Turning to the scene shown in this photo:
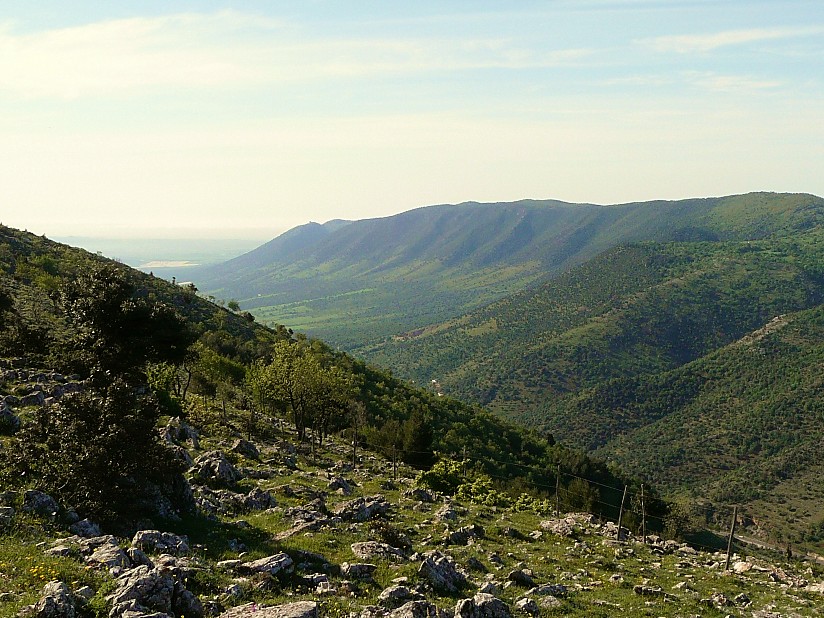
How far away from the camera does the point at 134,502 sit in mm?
21844

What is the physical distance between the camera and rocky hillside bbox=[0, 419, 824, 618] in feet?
48.5

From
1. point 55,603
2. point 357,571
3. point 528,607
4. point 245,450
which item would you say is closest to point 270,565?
point 357,571

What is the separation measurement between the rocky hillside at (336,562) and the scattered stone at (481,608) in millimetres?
46

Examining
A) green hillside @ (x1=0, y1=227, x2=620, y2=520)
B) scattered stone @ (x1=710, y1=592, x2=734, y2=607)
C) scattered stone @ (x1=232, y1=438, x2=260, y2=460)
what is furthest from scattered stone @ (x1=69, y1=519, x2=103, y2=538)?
scattered stone @ (x1=710, y1=592, x2=734, y2=607)

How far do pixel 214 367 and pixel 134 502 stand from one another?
4757 centimetres

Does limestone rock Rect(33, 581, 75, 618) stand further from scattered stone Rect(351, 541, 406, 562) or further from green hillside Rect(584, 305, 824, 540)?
green hillside Rect(584, 305, 824, 540)

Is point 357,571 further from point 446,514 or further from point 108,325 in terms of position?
point 108,325

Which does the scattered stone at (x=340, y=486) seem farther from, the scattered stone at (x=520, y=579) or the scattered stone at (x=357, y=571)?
the scattered stone at (x=357, y=571)

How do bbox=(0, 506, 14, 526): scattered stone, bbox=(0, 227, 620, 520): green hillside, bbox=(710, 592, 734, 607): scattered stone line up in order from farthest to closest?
bbox=(0, 227, 620, 520): green hillside, bbox=(710, 592, 734, 607): scattered stone, bbox=(0, 506, 14, 526): scattered stone

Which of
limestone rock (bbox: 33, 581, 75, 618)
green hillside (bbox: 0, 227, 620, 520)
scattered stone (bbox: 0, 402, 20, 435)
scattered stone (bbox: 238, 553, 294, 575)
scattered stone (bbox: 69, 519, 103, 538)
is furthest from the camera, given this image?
green hillside (bbox: 0, 227, 620, 520)

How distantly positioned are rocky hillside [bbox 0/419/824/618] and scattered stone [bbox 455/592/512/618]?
0.05 meters

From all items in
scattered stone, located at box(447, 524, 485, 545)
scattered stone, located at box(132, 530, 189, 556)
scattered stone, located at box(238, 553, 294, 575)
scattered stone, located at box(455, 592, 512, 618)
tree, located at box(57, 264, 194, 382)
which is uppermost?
tree, located at box(57, 264, 194, 382)

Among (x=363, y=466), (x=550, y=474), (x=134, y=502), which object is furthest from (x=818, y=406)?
(x=134, y=502)

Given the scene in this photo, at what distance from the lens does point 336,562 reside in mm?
21719
